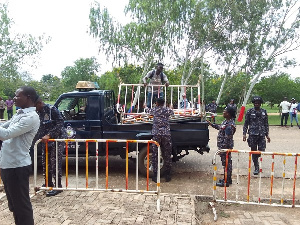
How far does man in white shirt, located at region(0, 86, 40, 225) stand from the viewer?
306cm

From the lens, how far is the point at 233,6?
20.2m

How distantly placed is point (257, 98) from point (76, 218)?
453 centimetres

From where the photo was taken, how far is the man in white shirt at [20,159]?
3.06 metres

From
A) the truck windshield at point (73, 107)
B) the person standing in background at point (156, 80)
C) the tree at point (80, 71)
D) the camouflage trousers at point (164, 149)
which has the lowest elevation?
the camouflage trousers at point (164, 149)

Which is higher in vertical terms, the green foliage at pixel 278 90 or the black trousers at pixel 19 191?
the green foliage at pixel 278 90

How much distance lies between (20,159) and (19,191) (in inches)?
13.0

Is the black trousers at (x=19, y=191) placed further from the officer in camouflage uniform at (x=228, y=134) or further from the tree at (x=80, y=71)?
the tree at (x=80, y=71)

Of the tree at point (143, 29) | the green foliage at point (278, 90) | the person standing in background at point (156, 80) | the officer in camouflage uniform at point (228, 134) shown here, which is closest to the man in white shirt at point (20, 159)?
the officer in camouflage uniform at point (228, 134)

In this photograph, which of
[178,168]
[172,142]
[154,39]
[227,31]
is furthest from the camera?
[227,31]

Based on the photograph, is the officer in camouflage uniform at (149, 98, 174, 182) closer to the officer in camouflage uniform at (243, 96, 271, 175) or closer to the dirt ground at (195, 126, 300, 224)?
the dirt ground at (195, 126, 300, 224)

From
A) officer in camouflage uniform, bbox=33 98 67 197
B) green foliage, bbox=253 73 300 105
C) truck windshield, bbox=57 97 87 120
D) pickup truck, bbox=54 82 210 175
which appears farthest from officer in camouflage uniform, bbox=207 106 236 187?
green foliage, bbox=253 73 300 105

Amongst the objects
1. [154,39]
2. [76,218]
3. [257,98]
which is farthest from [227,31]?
[76,218]

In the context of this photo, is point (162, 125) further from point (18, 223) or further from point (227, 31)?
point (227, 31)

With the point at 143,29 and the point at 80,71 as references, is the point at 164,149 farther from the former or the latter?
the point at 80,71
